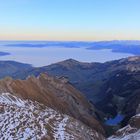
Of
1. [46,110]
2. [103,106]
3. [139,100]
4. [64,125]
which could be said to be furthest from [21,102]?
[103,106]

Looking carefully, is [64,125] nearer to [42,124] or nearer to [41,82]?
[42,124]

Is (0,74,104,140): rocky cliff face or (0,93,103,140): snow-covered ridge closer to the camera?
(0,93,103,140): snow-covered ridge

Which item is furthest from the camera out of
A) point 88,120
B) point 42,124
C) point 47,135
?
point 88,120

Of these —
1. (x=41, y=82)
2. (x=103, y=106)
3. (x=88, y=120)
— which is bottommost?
(x=103, y=106)

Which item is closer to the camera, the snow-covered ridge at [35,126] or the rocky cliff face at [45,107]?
the snow-covered ridge at [35,126]

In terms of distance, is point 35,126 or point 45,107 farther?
point 45,107

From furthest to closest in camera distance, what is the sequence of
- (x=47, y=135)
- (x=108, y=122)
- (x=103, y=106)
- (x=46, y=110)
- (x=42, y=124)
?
1. (x=103, y=106)
2. (x=108, y=122)
3. (x=46, y=110)
4. (x=42, y=124)
5. (x=47, y=135)

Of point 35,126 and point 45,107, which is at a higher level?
point 35,126

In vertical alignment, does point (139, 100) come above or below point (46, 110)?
below
